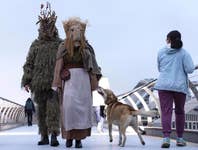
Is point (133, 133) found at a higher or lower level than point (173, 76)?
lower

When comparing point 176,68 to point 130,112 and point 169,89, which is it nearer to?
point 169,89

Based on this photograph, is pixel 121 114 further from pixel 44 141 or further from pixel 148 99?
pixel 148 99

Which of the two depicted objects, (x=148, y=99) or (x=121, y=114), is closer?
(x=121, y=114)

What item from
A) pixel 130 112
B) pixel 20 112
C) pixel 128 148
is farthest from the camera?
pixel 20 112

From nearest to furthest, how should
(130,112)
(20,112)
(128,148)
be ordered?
(128,148), (130,112), (20,112)

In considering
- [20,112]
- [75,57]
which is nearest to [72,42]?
[75,57]

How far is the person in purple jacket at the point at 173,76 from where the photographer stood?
8.34m

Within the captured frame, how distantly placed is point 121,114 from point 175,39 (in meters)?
1.39

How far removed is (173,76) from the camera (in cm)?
834

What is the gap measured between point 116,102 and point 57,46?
1227 mm

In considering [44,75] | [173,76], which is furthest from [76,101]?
[173,76]

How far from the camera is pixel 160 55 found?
8523 millimetres

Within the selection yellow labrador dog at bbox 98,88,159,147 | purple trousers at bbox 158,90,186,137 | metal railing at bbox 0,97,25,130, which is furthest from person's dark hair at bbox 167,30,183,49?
metal railing at bbox 0,97,25,130

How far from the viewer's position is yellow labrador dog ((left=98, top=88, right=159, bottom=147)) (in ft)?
28.7
